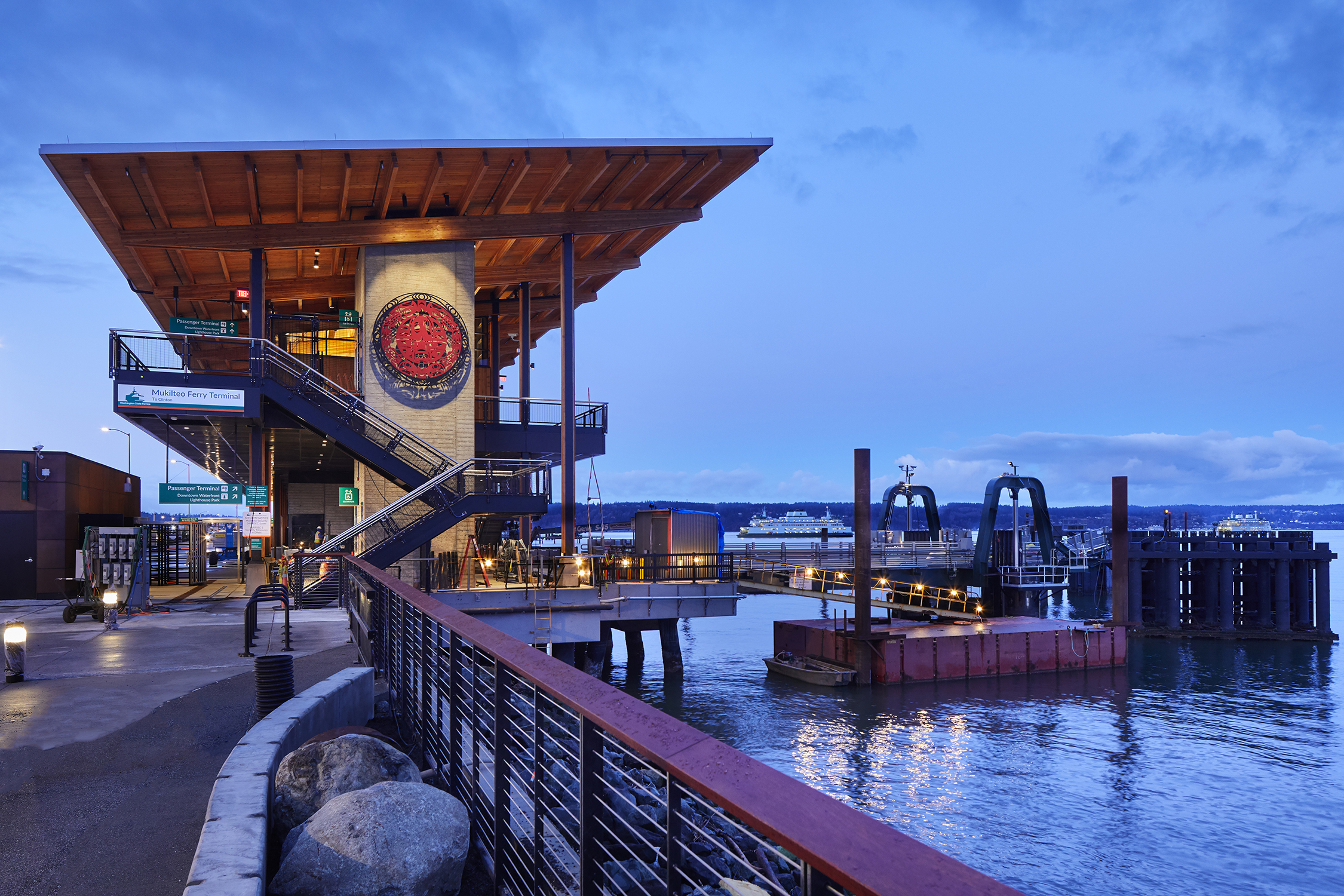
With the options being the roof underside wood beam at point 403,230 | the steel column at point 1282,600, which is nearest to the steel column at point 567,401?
the roof underside wood beam at point 403,230

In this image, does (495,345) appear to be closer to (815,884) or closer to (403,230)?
(403,230)

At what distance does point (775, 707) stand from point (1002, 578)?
1046 inches

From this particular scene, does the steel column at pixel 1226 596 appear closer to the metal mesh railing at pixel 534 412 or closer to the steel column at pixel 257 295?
the metal mesh railing at pixel 534 412

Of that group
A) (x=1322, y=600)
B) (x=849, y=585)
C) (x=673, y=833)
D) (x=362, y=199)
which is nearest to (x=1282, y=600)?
(x=1322, y=600)

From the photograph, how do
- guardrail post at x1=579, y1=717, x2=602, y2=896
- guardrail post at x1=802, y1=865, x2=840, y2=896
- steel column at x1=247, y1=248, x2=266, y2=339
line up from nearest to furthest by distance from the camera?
guardrail post at x1=802, y1=865, x2=840, y2=896 < guardrail post at x1=579, y1=717, x2=602, y2=896 < steel column at x1=247, y1=248, x2=266, y2=339

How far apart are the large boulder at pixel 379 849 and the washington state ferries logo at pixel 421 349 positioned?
30.0 m

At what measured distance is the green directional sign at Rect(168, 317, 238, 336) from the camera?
103 ft

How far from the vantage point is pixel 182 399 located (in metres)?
27.8

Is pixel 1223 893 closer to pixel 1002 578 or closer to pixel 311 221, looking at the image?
pixel 311 221

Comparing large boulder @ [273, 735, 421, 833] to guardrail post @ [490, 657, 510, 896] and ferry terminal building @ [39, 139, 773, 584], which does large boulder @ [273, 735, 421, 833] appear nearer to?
guardrail post @ [490, 657, 510, 896]

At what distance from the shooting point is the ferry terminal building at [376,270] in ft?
92.4

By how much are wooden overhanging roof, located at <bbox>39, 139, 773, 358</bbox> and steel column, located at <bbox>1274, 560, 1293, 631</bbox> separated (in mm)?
35501

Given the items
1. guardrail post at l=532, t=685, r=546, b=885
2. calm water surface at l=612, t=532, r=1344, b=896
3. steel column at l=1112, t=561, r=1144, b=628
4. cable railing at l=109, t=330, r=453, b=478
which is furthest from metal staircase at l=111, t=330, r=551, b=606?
steel column at l=1112, t=561, r=1144, b=628

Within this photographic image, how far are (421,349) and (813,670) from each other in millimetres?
18145
